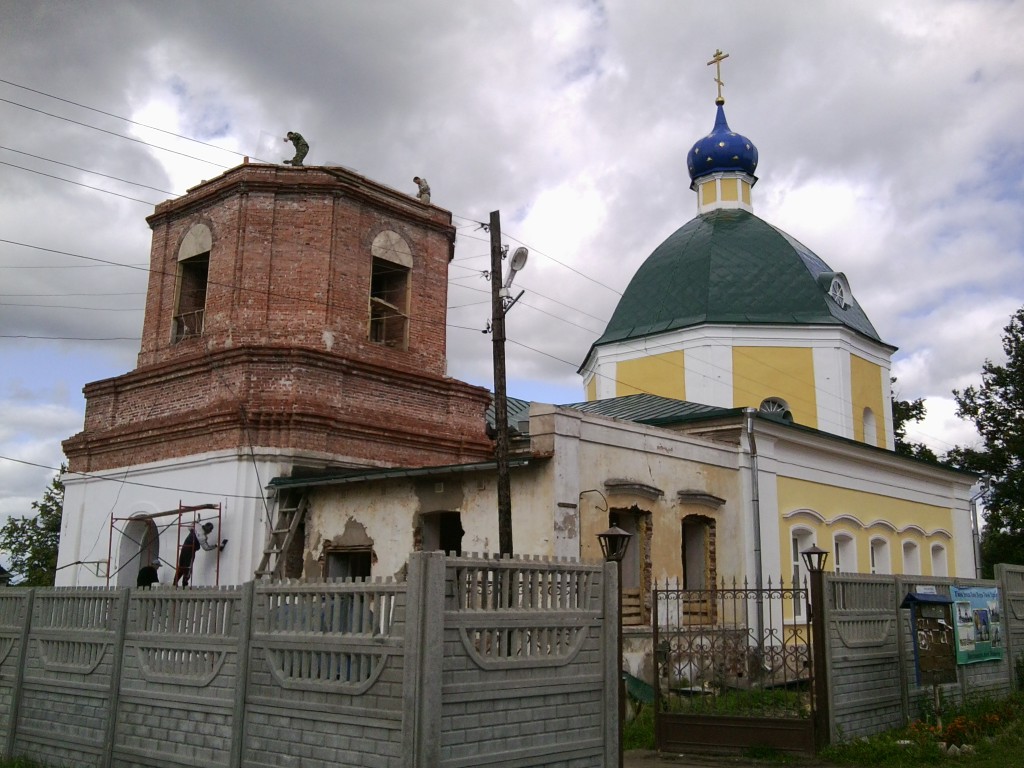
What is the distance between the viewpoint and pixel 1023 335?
34.7 meters

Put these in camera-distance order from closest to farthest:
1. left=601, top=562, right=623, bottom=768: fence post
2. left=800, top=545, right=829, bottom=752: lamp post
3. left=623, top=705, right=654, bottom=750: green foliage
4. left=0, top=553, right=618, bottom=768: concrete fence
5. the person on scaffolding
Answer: left=0, top=553, right=618, bottom=768: concrete fence → left=601, top=562, right=623, bottom=768: fence post → left=800, top=545, right=829, bottom=752: lamp post → left=623, top=705, right=654, bottom=750: green foliage → the person on scaffolding

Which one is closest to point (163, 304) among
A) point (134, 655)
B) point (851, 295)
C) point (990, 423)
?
point (134, 655)

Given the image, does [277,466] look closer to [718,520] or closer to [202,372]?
[202,372]

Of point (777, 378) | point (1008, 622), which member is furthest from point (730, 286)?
point (1008, 622)

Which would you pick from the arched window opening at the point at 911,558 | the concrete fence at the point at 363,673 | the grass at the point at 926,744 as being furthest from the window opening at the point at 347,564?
the arched window opening at the point at 911,558

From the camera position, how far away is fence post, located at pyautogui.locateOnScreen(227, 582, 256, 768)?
7844 millimetres

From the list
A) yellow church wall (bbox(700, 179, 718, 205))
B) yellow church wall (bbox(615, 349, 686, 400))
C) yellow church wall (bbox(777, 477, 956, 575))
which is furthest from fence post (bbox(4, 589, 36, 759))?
yellow church wall (bbox(700, 179, 718, 205))

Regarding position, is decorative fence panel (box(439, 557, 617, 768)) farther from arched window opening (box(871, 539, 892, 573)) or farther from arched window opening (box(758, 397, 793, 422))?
arched window opening (box(758, 397, 793, 422))

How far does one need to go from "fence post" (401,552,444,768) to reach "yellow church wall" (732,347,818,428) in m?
16.8

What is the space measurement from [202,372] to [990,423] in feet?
90.1

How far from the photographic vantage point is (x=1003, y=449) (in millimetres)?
33125

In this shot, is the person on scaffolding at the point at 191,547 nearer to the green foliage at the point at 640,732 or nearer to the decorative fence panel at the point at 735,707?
the green foliage at the point at 640,732

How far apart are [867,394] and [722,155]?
889cm

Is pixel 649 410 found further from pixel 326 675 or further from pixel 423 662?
pixel 423 662
